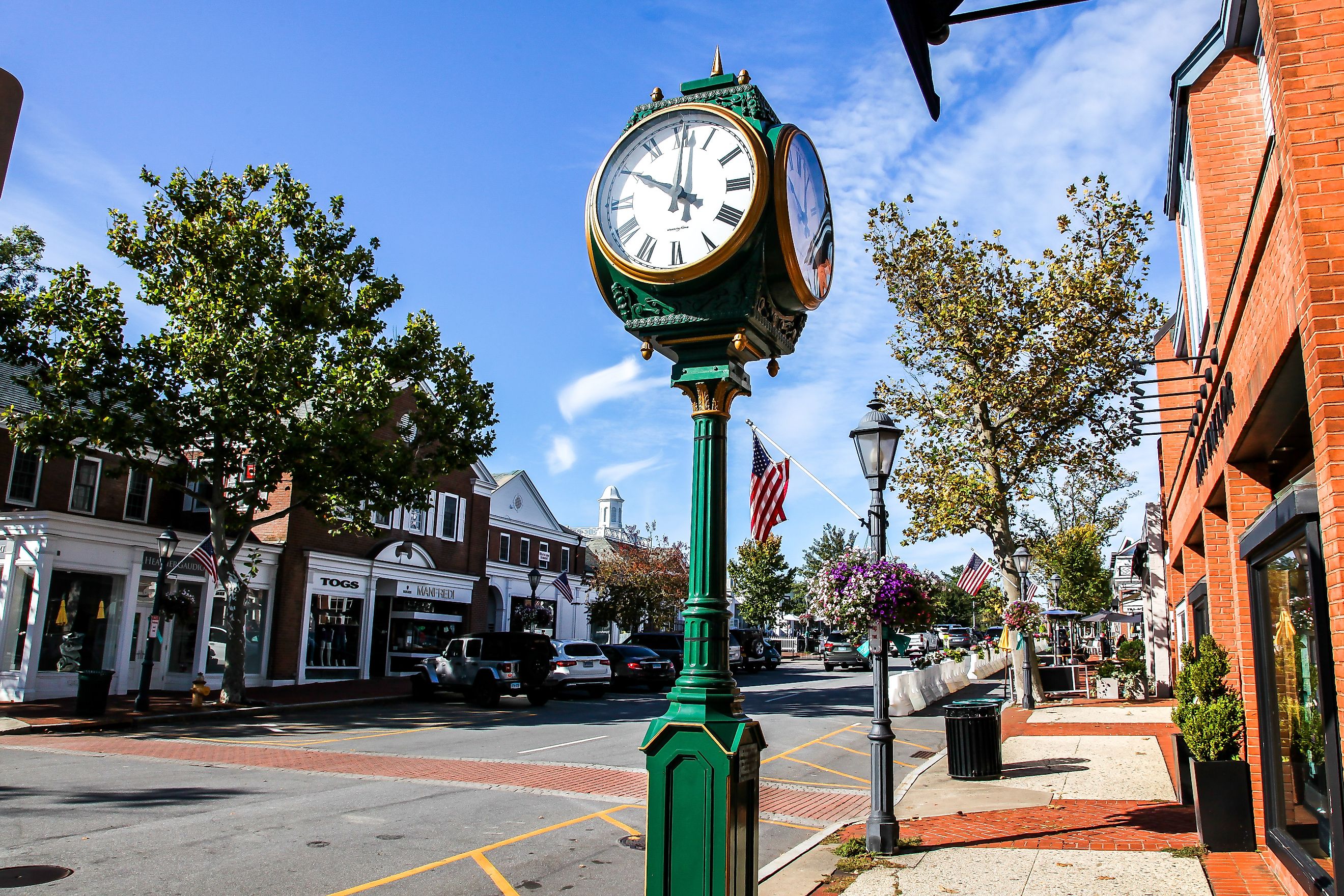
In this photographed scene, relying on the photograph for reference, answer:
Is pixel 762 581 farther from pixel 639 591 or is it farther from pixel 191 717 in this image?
pixel 191 717

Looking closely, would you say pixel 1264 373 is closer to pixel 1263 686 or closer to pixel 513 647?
pixel 1263 686

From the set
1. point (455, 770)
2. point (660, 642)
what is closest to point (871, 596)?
point (455, 770)

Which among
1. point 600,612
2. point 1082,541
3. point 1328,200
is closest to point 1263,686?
point 1328,200

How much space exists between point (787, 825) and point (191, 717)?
1564 cm

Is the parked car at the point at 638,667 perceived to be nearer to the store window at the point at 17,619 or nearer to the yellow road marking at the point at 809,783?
the store window at the point at 17,619

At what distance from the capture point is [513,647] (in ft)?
80.2

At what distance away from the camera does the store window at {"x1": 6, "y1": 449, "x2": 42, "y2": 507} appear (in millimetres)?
22719

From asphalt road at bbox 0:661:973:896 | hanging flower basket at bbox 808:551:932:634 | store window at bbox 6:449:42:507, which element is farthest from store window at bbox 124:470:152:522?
hanging flower basket at bbox 808:551:932:634

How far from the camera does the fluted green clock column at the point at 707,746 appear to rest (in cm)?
355

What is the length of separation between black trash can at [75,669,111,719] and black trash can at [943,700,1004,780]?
16.5 m

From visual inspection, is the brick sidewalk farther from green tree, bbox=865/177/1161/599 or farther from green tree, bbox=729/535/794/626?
green tree, bbox=729/535/794/626

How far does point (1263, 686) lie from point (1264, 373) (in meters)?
2.95

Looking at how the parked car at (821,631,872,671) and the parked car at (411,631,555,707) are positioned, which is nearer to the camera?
the parked car at (411,631,555,707)

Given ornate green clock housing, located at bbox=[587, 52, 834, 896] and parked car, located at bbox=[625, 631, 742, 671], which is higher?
ornate green clock housing, located at bbox=[587, 52, 834, 896]
